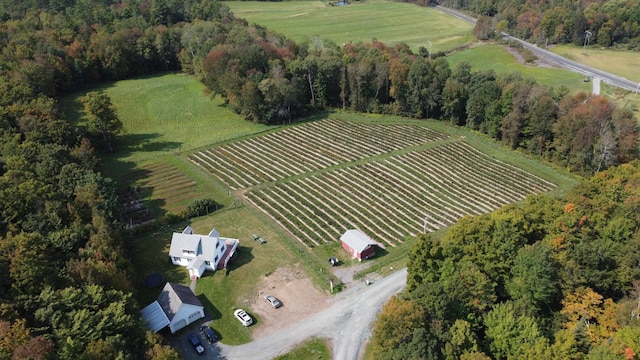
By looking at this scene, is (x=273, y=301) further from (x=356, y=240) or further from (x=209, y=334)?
(x=356, y=240)

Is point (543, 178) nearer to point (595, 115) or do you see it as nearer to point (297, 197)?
point (595, 115)

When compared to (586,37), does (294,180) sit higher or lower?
lower

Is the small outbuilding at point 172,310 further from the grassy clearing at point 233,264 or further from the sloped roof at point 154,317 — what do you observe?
the grassy clearing at point 233,264

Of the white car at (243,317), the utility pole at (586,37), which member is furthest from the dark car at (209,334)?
the utility pole at (586,37)

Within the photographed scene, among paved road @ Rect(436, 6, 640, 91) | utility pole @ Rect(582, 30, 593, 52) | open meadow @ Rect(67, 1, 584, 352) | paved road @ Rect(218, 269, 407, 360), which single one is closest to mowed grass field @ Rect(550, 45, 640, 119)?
utility pole @ Rect(582, 30, 593, 52)

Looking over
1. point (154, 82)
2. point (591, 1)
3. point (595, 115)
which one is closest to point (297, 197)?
point (595, 115)

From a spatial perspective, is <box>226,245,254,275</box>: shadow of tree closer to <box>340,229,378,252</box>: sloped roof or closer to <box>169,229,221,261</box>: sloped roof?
<box>169,229,221,261</box>: sloped roof

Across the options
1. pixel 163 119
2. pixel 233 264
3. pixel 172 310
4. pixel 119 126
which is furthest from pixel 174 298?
pixel 163 119

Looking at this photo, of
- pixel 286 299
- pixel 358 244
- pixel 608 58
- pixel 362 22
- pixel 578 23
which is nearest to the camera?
pixel 286 299
